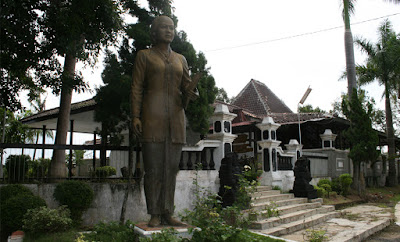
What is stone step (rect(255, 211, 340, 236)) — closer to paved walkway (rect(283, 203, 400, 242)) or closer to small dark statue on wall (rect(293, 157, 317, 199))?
paved walkway (rect(283, 203, 400, 242))

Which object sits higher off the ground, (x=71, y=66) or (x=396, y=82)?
(x=396, y=82)

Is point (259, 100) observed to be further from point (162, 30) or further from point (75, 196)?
point (162, 30)

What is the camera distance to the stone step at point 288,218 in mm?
7095

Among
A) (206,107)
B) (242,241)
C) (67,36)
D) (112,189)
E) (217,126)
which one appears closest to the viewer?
(242,241)

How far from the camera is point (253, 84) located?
64.3 ft

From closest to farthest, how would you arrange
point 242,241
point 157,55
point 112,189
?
point 242,241 → point 157,55 → point 112,189

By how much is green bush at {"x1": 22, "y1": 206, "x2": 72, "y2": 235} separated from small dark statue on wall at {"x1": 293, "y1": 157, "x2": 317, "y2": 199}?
7.23 m

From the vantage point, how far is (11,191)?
6070 millimetres

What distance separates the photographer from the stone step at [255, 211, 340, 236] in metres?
6.92

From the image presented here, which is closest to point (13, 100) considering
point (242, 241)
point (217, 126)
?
point (217, 126)

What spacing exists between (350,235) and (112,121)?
5.70 m

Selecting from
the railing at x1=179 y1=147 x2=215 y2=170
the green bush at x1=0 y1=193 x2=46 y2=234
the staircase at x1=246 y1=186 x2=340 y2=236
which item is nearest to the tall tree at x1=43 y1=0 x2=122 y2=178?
the green bush at x1=0 y1=193 x2=46 y2=234

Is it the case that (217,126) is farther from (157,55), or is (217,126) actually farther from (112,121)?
(157,55)

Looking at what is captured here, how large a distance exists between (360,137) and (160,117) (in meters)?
11.9
